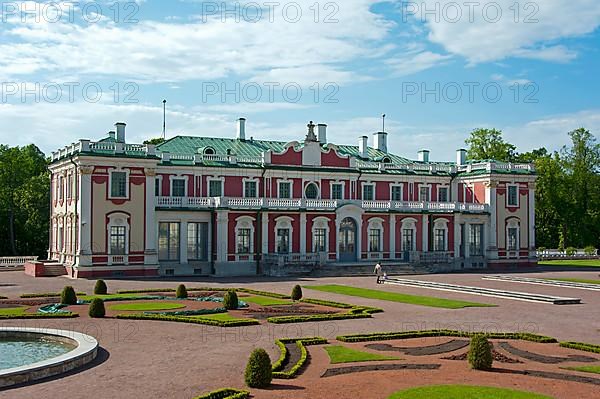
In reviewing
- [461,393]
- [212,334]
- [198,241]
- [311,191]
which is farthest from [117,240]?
[461,393]

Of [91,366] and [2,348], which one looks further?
[2,348]

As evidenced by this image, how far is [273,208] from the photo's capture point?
159ft

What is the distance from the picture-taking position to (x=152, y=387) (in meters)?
14.2

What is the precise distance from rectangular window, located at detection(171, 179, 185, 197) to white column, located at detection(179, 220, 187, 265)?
99.6 inches

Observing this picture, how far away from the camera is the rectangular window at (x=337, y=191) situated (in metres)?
52.6

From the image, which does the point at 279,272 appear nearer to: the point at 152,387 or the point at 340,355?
the point at 340,355

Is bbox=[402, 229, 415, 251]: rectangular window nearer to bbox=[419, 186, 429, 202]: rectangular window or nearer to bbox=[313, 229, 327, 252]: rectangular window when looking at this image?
bbox=[419, 186, 429, 202]: rectangular window

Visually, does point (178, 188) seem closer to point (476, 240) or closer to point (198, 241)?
point (198, 241)

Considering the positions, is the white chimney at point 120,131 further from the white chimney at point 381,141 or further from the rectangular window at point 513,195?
the rectangular window at point 513,195

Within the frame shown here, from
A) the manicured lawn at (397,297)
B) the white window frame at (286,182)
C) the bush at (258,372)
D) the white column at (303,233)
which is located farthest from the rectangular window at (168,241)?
the bush at (258,372)

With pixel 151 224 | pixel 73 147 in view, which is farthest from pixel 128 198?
pixel 73 147

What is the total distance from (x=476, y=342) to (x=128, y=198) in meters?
31.4

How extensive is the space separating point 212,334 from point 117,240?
79.3 feet

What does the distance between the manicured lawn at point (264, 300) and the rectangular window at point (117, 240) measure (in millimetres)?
14769
